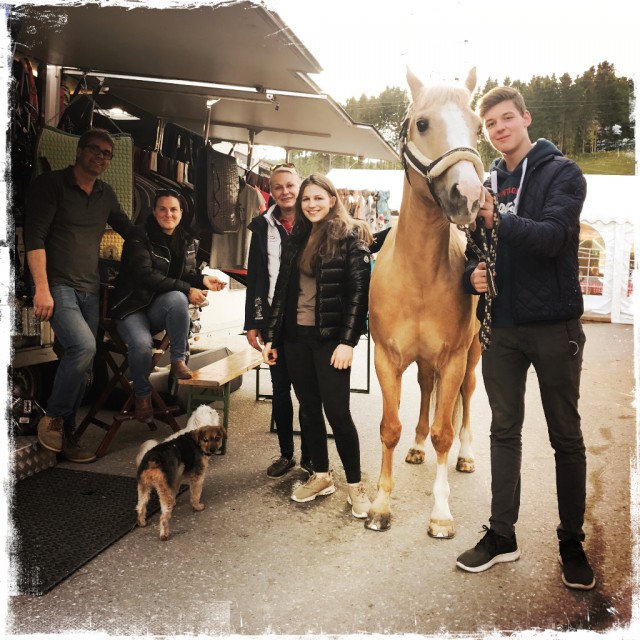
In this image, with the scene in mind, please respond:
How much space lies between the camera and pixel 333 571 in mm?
2477


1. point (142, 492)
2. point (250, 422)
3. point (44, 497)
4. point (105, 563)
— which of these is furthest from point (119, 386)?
point (105, 563)

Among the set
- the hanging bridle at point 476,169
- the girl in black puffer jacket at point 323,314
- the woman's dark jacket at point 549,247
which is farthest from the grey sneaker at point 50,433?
the woman's dark jacket at point 549,247

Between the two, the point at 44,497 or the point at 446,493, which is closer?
the point at 446,493

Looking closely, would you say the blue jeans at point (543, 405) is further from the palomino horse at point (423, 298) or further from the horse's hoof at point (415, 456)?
the horse's hoof at point (415, 456)

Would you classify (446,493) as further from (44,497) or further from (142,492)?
(44,497)

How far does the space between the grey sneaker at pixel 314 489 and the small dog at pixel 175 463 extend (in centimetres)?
57

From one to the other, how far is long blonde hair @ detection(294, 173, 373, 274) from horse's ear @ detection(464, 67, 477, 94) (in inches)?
34.3

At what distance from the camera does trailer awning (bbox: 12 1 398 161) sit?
9.27 feet

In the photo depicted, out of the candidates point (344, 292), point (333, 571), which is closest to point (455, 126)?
point (344, 292)

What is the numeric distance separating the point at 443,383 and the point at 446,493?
0.59 m

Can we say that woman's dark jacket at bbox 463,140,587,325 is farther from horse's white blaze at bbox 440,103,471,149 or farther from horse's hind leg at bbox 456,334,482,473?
horse's hind leg at bbox 456,334,482,473

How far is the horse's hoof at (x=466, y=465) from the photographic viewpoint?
3803 mm

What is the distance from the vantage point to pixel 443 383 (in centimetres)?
293

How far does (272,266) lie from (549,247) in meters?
1.81
